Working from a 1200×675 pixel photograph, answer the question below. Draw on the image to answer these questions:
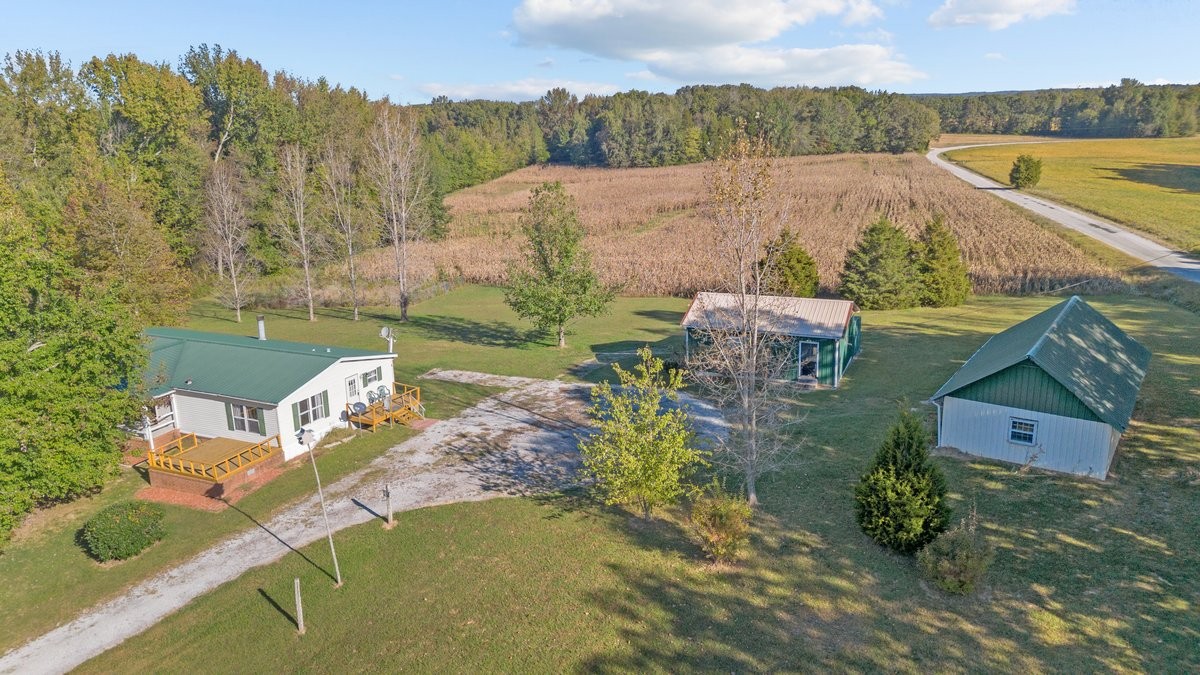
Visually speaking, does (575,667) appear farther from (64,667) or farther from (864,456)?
(864,456)

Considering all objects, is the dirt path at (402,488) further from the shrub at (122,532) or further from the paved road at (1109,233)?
the paved road at (1109,233)

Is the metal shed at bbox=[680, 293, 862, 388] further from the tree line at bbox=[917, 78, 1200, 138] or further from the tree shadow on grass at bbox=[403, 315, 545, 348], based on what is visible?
the tree line at bbox=[917, 78, 1200, 138]

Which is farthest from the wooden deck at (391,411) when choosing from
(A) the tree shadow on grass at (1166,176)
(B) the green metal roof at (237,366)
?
(A) the tree shadow on grass at (1166,176)

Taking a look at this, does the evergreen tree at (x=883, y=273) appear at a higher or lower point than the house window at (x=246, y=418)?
higher

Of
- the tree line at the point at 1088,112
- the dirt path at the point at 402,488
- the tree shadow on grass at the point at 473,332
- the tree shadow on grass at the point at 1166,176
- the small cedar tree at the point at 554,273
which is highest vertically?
the tree line at the point at 1088,112

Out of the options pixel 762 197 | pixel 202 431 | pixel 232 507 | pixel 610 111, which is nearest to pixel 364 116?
pixel 610 111

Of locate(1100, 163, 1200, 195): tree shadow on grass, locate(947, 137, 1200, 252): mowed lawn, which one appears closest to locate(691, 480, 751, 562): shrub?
locate(947, 137, 1200, 252): mowed lawn

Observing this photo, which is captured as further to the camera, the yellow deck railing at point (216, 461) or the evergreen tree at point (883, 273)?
the evergreen tree at point (883, 273)
